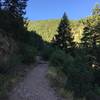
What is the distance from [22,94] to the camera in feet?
64.5

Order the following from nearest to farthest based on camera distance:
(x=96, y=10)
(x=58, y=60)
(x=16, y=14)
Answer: (x=58, y=60) → (x=16, y=14) → (x=96, y=10)

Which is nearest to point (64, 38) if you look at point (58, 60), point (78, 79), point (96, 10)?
point (96, 10)

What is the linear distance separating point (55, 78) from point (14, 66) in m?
3.77

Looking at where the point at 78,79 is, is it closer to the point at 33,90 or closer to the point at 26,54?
the point at 33,90

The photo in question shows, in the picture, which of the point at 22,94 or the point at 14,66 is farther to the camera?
the point at 14,66

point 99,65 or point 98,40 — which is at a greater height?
point 98,40

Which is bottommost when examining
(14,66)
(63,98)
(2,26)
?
(63,98)

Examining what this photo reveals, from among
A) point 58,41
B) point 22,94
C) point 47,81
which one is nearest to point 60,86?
point 47,81

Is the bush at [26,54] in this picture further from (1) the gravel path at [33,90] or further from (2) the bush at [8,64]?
(1) the gravel path at [33,90]

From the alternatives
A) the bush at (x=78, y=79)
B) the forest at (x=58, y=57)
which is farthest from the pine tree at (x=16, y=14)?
the bush at (x=78, y=79)

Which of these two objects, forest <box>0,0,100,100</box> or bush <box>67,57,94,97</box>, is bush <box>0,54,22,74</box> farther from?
bush <box>67,57,94,97</box>

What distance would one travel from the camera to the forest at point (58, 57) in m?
22.3

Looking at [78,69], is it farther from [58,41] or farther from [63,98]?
[58,41]

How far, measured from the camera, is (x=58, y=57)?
102ft
